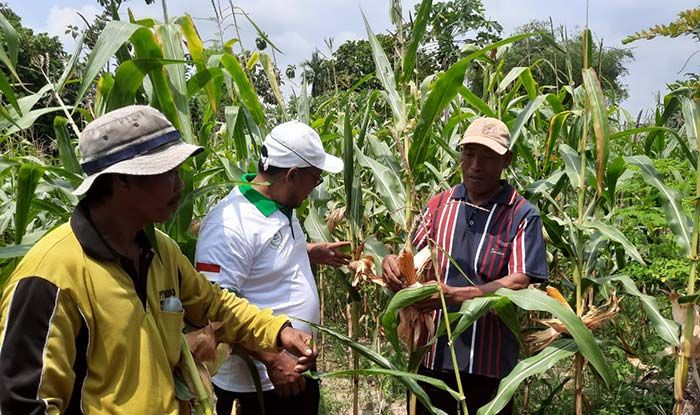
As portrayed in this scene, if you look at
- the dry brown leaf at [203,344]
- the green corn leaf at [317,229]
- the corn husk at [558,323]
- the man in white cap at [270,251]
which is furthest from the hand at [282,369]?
the corn husk at [558,323]

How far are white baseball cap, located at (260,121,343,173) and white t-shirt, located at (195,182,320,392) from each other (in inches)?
6.1

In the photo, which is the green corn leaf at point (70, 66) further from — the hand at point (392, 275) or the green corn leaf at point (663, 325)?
the green corn leaf at point (663, 325)

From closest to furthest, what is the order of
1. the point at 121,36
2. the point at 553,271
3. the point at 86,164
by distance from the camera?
1. the point at 86,164
2. the point at 121,36
3. the point at 553,271

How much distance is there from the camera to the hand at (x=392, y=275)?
2.09 metres

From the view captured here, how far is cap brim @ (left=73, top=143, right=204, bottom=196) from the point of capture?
1270 mm

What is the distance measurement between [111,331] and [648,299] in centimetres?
174

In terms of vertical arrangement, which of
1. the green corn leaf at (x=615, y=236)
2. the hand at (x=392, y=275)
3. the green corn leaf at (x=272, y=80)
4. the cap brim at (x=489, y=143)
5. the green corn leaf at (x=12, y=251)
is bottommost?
the hand at (x=392, y=275)

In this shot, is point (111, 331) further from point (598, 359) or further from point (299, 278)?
point (598, 359)

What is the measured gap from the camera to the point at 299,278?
A: 2.21 metres

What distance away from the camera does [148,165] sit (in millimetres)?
1292

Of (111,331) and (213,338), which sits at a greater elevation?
(111,331)

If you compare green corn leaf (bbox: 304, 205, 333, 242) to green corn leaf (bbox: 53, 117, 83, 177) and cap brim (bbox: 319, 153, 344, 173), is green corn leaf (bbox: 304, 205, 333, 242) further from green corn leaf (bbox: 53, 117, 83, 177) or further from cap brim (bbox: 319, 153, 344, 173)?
green corn leaf (bbox: 53, 117, 83, 177)

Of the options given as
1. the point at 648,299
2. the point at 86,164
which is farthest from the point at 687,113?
the point at 86,164

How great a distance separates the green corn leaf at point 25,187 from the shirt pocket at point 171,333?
0.44 metres
